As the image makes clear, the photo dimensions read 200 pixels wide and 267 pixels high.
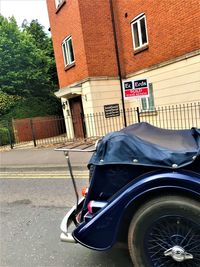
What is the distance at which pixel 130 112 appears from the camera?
1477cm

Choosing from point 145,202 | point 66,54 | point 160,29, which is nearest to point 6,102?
point 66,54

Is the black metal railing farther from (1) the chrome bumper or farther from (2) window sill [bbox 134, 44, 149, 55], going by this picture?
(1) the chrome bumper

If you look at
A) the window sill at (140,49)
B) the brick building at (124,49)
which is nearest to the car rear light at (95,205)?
the brick building at (124,49)

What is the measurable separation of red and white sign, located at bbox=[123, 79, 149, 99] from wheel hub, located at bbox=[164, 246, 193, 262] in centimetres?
627

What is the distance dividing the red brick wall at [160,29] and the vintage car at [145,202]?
9.51 metres

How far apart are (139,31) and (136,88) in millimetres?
6349

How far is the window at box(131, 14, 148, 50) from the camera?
526 inches

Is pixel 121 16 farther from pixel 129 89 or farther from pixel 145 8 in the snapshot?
pixel 129 89

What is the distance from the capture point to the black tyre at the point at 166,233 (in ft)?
7.58

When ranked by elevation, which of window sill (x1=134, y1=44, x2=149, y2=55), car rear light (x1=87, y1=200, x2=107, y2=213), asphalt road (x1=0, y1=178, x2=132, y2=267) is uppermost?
window sill (x1=134, y1=44, x2=149, y2=55)

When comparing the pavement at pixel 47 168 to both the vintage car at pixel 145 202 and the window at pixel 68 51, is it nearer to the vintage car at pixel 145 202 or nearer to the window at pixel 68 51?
the vintage car at pixel 145 202

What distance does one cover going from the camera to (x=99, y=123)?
45.7 feet

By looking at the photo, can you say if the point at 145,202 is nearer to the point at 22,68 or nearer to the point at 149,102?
the point at 149,102

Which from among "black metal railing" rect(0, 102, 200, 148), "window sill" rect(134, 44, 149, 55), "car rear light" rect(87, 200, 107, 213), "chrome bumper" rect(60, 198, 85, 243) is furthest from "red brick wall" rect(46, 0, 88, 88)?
"car rear light" rect(87, 200, 107, 213)
